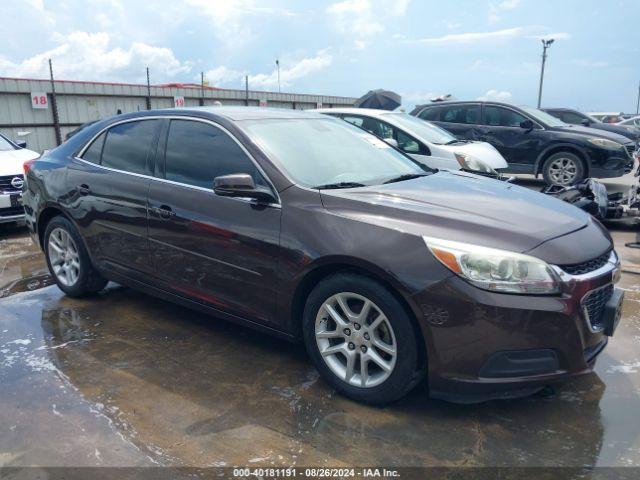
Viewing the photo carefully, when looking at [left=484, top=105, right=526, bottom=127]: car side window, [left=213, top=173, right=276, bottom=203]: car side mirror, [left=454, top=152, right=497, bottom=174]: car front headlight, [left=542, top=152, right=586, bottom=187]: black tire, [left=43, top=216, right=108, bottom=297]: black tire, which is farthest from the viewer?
[left=484, top=105, right=526, bottom=127]: car side window

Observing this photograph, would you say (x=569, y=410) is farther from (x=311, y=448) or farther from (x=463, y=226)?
(x=311, y=448)

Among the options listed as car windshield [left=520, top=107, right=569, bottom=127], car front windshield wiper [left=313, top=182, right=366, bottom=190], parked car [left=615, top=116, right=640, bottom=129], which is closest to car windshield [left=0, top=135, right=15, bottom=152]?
car front windshield wiper [left=313, top=182, right=366, bottom=190]

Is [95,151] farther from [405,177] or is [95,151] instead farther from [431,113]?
[431,113]

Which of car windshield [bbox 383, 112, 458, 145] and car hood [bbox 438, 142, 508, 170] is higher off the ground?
car windshield [bbox 383, 112, 458, 145]

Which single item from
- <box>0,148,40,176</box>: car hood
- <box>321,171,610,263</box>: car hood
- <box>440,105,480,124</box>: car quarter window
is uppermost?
<box>440,105,480,124</box>: car quarter window

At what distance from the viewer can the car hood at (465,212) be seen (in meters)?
2.68

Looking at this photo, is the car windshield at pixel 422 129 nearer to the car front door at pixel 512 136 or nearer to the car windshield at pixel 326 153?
the car front door at pixel 512 136

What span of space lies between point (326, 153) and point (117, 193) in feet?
5.22

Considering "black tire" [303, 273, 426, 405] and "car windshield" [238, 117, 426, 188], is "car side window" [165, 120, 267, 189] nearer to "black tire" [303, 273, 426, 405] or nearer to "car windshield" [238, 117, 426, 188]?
"car windshield" [238, 117, 426, 188]

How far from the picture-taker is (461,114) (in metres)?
10.8

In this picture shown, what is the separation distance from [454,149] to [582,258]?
518cm

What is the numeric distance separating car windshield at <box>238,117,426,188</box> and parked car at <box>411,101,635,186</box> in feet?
22.2

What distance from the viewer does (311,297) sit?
9.86 feet

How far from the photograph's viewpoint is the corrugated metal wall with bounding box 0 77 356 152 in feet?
47.4
